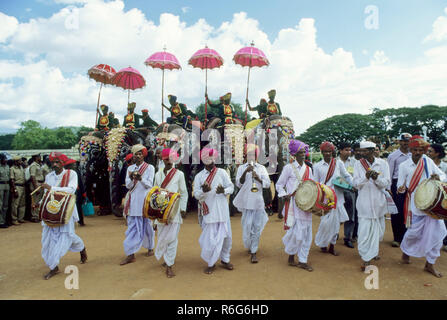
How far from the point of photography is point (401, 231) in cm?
591

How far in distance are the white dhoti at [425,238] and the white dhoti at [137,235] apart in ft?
14.4

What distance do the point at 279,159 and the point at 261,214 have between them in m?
3.85

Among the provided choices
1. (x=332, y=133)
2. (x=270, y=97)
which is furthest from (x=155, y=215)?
(x=332, y=133)

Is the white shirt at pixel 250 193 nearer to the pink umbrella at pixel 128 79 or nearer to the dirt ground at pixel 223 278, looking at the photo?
the dirt ground at pixel 223 278

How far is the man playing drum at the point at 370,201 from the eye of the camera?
4590 millimetres

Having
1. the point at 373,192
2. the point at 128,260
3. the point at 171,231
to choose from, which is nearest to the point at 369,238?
the point at 373,192

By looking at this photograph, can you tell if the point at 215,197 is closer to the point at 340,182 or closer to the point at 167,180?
the point at 167,180

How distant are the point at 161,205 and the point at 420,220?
4.01 meters

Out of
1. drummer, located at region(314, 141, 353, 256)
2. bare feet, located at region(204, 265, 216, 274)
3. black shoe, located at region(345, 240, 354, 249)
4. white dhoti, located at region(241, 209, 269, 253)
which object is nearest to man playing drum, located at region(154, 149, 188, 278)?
bare feet, located at region(204, 265, 216, 274)

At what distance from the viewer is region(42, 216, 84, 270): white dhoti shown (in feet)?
15.0

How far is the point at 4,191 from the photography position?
8.34 metres

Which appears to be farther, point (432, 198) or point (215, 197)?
point (215, 197)

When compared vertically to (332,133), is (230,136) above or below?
below

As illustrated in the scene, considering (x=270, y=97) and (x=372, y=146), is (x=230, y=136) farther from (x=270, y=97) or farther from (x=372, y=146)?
(x=372, y=146)
